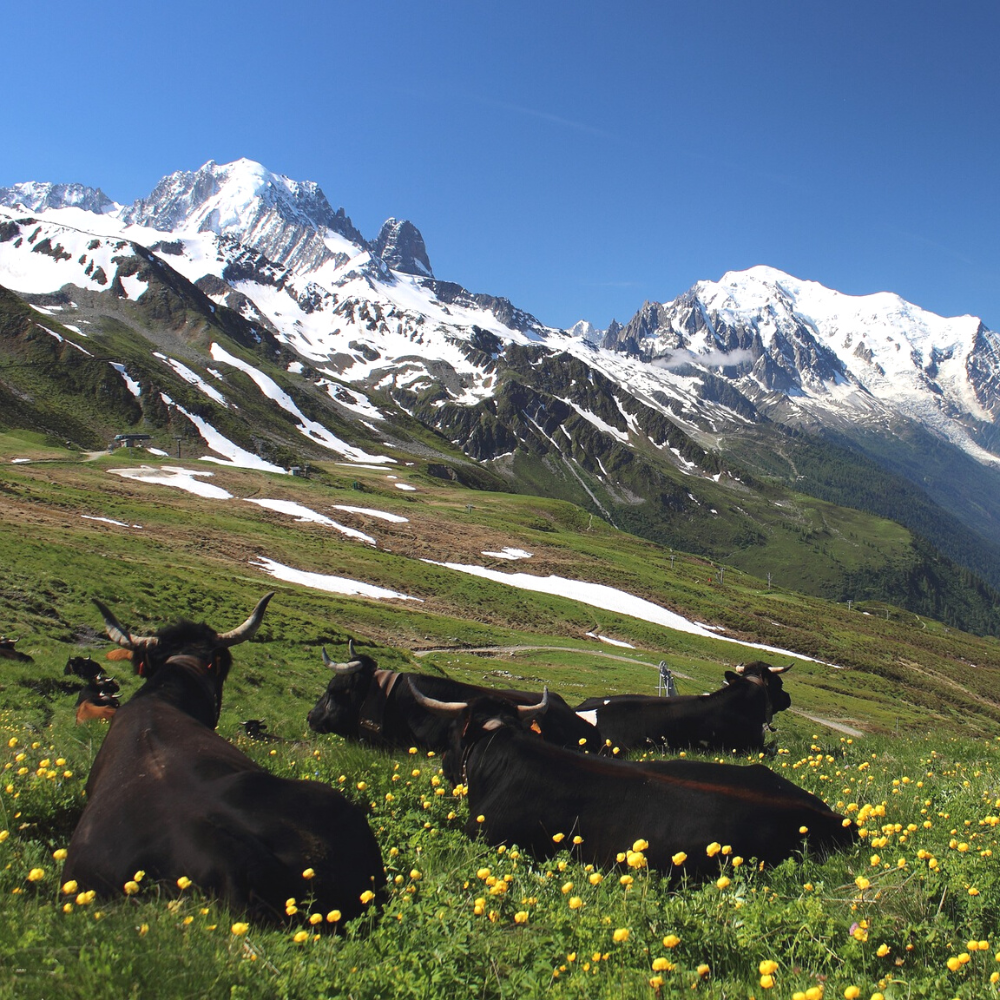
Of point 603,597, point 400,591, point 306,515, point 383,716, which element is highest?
point 383,716

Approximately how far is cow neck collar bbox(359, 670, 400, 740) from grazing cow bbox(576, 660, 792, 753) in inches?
206

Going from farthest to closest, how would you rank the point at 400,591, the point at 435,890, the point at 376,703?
the point at 400,591, the point at 376,703, the point at 435,890

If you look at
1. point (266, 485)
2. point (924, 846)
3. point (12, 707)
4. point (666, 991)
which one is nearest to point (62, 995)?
point (666, 991)

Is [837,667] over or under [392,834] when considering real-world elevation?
under

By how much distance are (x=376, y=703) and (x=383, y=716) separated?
1.07ft

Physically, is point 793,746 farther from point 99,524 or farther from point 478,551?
point 478,551

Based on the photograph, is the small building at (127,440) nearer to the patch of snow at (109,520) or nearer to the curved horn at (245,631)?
the patch of snow at (109,520)

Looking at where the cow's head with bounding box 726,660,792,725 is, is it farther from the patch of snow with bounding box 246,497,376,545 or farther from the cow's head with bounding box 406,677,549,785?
the patch of snow with bounding box 246,497,376,545

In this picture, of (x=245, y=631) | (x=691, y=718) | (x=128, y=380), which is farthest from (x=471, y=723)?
(x=128, y=380)

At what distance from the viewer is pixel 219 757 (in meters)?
7.67

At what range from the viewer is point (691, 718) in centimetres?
1686

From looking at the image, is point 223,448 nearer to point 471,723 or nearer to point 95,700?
point 95,700

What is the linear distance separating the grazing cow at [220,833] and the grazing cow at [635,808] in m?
2.09

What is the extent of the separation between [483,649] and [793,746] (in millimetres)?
26756
